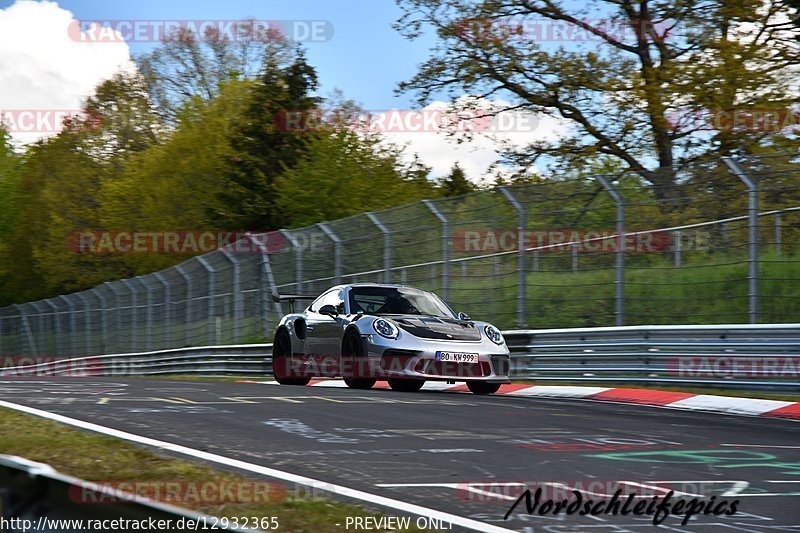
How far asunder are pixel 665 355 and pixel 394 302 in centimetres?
326

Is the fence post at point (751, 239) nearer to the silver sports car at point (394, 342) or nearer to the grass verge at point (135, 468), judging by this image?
the silver sports car at point (394, 342)

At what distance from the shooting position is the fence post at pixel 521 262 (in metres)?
15.2

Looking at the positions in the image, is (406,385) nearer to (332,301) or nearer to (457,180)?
(332,301)

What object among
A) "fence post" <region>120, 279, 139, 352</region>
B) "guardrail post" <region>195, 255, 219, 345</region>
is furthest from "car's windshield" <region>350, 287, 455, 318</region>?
"fence post" <region>120, 279, 139, 352</region>

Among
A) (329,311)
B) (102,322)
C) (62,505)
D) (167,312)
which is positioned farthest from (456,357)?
(102,322)

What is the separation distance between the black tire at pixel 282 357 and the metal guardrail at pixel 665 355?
9.60 ft

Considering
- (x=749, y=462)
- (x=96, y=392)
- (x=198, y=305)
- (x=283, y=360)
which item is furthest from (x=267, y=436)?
(x=198, y=305)

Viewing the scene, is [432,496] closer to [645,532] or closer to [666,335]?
[645,532]

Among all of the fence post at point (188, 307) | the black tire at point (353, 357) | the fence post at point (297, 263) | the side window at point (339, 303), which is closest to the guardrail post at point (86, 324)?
the fence post at point (188, 307)

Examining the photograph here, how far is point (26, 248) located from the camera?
63.4 m

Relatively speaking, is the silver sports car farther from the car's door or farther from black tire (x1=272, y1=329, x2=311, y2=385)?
black tire (x1=272, y1=329, x2=311, y2=385)

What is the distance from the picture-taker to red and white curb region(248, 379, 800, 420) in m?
10.6

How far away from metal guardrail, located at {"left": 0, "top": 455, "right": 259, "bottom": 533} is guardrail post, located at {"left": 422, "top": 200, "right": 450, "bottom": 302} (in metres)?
13.7

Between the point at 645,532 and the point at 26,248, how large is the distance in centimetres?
6302
